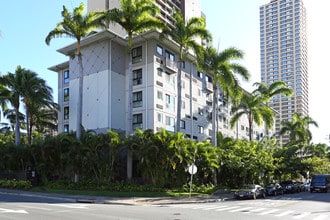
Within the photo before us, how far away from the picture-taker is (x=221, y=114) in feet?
198

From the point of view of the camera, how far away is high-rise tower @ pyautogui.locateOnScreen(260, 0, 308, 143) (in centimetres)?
9862

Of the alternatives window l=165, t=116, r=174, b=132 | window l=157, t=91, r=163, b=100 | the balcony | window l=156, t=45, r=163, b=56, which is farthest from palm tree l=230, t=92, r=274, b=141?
window l=156, t=45, r=163, b=56

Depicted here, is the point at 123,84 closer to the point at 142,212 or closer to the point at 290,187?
the point at 290,187

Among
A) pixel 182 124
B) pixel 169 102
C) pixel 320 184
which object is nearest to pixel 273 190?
pixel 320 184

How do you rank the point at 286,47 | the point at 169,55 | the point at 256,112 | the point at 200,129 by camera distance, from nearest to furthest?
the point at 169,55
the point at 256,112
the point at 200,129
the point at 286,47

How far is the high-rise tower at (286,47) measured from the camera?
98625mm

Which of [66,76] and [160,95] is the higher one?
[66,76]

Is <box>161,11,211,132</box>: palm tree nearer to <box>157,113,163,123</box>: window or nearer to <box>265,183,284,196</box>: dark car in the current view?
<box>157,113,163,123</box>: window

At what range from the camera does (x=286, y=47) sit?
100750 mm

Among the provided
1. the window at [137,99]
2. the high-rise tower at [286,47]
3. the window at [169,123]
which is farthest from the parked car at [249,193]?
the high-rise tower at [286,47]

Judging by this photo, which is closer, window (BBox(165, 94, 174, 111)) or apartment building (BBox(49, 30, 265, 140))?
apartment building (BBox(49, 30, 265, 140))

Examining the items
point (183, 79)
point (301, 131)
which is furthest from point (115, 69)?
point (301, 131)

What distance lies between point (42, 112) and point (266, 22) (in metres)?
76.5

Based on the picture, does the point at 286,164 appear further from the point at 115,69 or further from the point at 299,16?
the point at 299,16
